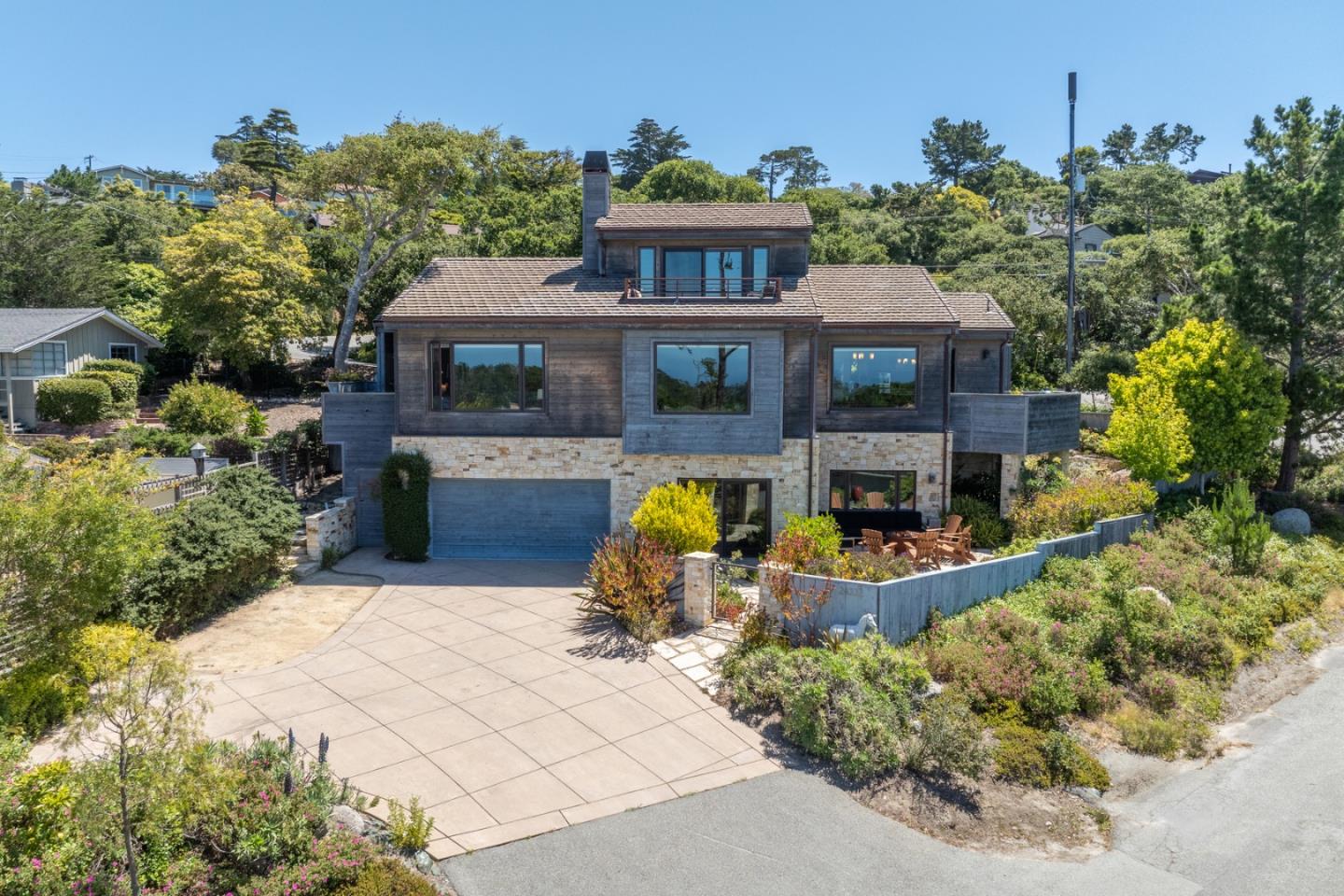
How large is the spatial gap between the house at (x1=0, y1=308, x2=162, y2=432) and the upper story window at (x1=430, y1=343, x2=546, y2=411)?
1995 centimetres

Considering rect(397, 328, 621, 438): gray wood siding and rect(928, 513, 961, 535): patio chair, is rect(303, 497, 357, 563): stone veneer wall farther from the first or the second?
rect(928, 513, 961, 535): patio chair

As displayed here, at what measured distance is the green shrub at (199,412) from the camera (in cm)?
2820

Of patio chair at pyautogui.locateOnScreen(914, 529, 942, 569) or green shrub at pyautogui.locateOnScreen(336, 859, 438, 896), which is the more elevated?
patio chair at pyautogui.locateOnScreen(914, 529, 942, 569)

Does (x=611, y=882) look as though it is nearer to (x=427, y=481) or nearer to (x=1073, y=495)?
(x=427, y=481)

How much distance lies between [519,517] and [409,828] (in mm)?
11401

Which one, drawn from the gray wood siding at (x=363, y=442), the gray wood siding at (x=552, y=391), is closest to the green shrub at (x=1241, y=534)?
the gray wood siding at (x=552, y=391)

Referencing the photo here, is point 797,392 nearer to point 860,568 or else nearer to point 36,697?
point 860,568

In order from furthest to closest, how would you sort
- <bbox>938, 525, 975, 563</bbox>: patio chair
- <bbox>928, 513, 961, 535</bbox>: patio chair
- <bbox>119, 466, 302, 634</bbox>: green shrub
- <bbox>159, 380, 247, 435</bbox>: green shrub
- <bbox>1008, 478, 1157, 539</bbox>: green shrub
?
<bbox>159, 380, 247, 435</bbox>: green shrub, <bbox>1008, 478, 1157, 539</bbox>: green shrub, <bbox>928, 513, 961, 535</bbox>: patio chair, <bbox>938, 525, 975, 563</bbox>: patio chair, <bbox>119, 466, 302, 634</bbox>: green shrub

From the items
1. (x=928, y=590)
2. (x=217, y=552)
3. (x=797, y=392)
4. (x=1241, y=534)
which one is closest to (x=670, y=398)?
(x=797, y=392)

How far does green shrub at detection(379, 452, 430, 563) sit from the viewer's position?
18844 mm

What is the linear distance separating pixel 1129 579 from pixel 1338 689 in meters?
3.67

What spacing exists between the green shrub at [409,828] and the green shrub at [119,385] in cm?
2958

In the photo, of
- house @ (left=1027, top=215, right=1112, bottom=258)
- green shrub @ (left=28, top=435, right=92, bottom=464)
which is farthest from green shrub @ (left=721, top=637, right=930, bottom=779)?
house @ (left=1027, top=215, right=1112, bottom=258)

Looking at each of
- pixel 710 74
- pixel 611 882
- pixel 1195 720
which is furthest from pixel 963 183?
pixel 611 882
